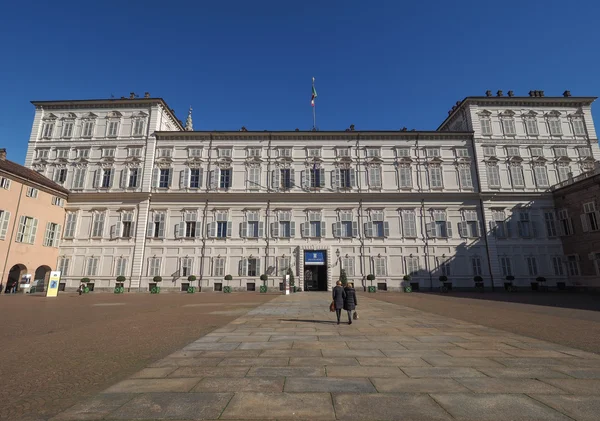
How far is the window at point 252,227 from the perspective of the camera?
3162 centimetres

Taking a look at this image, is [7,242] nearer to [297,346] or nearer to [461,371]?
[297,346]

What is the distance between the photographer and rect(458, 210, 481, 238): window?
31547mm

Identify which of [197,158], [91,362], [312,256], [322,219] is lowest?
[91,362]

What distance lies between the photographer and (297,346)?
720cm

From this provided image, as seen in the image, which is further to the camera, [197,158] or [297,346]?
[197,158]

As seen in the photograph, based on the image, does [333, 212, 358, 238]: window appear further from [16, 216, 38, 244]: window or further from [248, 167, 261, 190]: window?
[16, 216, 38, 244]: window

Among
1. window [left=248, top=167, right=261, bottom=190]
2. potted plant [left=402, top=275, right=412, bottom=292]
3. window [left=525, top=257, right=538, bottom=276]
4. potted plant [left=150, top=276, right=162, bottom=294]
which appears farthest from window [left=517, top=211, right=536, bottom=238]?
potted plant [left=150, top=276, right=162, bottom=294]

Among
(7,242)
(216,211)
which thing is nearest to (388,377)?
(216,211)

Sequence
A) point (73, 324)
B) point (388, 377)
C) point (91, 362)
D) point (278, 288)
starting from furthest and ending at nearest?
point (278, 288) → point (73, 324) → point (91, 362) → point (388, 377)

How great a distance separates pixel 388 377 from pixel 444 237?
97.7 ft

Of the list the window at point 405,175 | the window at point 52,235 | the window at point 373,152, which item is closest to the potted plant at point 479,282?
the window at point 405,175

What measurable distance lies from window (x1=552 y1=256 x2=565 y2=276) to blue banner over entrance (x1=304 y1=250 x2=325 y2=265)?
2275 centimetres

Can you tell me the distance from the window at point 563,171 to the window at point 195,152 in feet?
126

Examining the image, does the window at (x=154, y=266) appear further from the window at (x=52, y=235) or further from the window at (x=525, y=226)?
the window at (x=525, y=226)
